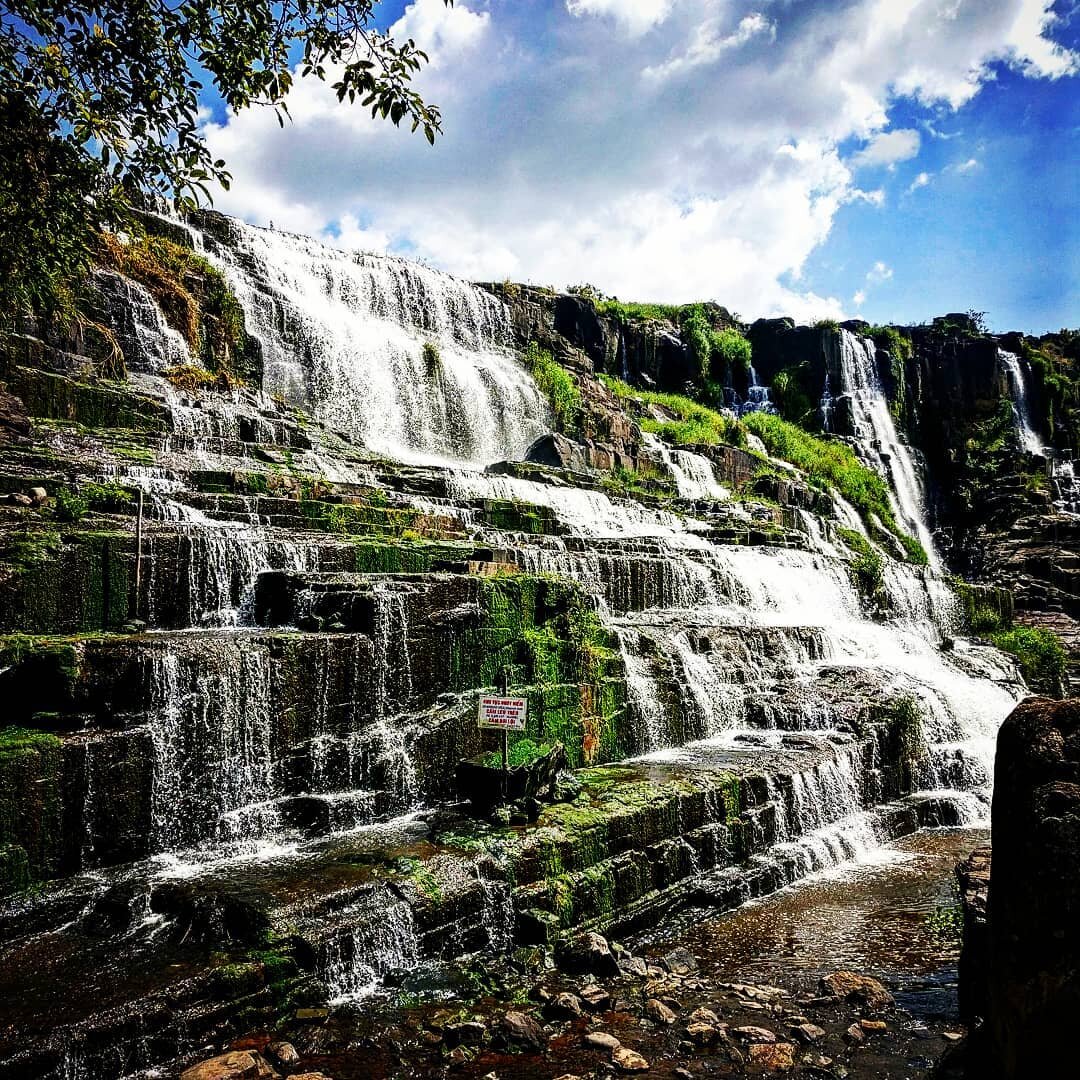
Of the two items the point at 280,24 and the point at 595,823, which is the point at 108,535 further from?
the point at 595,823

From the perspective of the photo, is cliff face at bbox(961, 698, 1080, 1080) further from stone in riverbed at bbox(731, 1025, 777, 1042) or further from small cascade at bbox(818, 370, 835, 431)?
small cascade at bbox(818, 370, 835, 431)

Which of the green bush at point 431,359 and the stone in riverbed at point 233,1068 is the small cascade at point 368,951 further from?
the green bush at point 431,359

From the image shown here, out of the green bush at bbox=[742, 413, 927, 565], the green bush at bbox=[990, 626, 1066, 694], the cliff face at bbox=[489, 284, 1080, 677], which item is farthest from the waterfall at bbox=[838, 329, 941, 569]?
the green bush at bbox=[990, 626, 1066, 694]

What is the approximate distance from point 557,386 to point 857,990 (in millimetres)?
24487

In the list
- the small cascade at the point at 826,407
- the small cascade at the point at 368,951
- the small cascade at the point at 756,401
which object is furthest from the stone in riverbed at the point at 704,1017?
the small cascade at the point at 756,401

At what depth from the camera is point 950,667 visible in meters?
15.9

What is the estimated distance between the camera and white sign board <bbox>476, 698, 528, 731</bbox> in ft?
23.5

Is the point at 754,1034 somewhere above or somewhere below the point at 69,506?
below

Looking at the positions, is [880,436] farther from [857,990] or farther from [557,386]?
[857,990]

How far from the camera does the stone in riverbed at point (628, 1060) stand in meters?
4.62

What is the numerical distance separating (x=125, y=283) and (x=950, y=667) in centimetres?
2030

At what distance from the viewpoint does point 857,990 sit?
18.4 ft

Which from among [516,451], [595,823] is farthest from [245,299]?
[595,823]

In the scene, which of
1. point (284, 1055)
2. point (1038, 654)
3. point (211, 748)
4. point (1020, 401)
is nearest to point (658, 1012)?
point (284, 1055)
